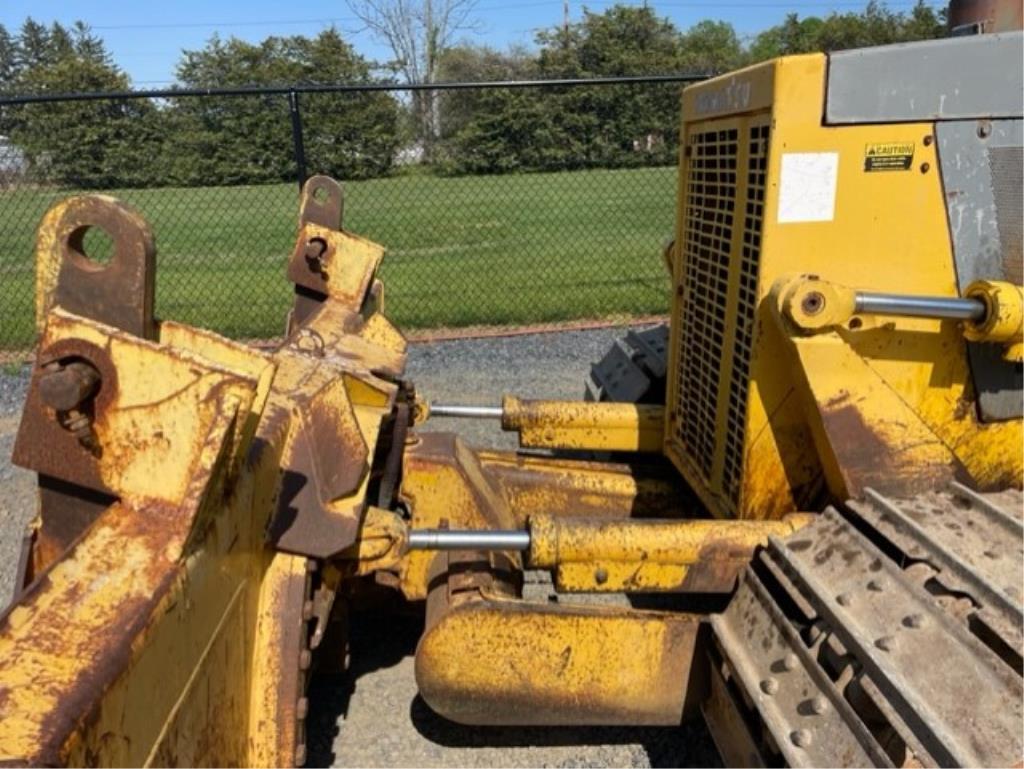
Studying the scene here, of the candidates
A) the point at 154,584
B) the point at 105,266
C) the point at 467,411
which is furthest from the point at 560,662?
the point at 105,266

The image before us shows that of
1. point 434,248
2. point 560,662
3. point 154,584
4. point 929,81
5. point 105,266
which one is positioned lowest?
point 560,662

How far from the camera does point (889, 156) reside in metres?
2.45

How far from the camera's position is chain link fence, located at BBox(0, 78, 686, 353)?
9750 mm

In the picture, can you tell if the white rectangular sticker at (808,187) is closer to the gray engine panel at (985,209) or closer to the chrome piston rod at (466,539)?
the gray engine panel at (985,209)

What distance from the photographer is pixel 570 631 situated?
8.46 feet

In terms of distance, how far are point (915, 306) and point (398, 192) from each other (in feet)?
55.6

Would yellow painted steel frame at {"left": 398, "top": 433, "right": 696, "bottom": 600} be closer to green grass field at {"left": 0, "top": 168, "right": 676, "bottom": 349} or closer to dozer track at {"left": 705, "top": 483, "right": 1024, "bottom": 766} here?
dozer track at {"left": 705, "top": 483, "right": 1024, "bottom": 766}

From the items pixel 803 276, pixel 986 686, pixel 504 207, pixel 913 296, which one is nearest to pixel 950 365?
pixel 913 296

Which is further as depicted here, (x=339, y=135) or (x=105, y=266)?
(x=339, y=135)

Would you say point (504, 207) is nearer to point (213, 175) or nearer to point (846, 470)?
point (213, 175)

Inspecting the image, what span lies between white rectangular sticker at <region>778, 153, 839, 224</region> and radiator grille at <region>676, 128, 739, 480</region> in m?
0.33

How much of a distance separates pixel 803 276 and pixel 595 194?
17.0 metres

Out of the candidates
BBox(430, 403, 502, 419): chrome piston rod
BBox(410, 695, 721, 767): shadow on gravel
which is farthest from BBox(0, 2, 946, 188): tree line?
BBox(410, 695, 721, 767): shadow on gravel

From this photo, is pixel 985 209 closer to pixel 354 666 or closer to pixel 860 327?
pixel 860 327
